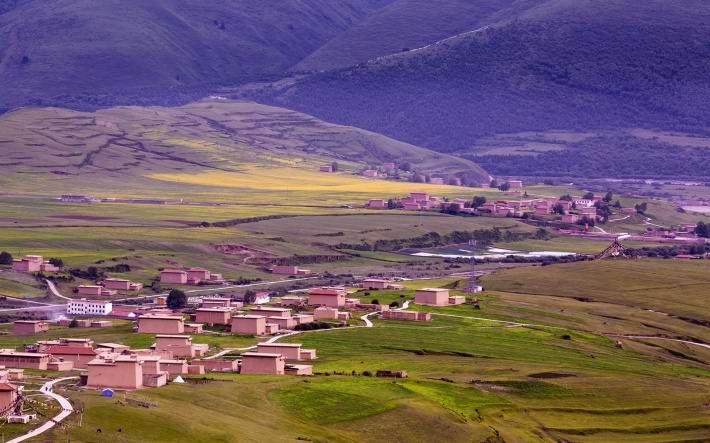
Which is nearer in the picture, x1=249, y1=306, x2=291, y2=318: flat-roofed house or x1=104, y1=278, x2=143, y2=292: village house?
x1=249, y1=306, x2=291, y2=318: flat-roofed house

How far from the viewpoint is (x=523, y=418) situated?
65.5 metres

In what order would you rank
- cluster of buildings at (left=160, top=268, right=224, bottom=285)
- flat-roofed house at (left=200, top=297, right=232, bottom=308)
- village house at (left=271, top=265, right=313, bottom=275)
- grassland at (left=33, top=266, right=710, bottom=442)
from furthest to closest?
1. village house at (left=271, top=265, right=313, bottom=275)
2. cluster of buildings at (left=160, top=268, right=224, bottom=285)
3. flat-roofed house at (left=200, top=297, right=232, bottom=308)
4. grassland at (left=33, top=266, right=710, bottom=442)

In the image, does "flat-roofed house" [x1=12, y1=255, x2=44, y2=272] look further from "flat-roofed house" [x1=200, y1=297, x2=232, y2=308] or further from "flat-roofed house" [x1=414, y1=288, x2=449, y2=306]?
"flat-roofed house" [x1=414, y1=288, x2=449, y2=306]

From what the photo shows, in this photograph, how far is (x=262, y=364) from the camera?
66.8 meters

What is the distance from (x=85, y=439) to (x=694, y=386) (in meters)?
30.6

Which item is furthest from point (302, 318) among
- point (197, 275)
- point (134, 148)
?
point (134, 148)

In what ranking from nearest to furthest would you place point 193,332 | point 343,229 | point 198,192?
1. point 193,332
2. point 343,229
3. point 198,192

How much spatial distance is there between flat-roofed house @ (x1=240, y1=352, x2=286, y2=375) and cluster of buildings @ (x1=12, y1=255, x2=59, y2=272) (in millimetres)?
32505

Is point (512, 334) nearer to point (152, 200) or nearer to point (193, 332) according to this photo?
point (193, 332)

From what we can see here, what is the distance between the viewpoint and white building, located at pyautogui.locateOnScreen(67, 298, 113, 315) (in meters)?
86.3

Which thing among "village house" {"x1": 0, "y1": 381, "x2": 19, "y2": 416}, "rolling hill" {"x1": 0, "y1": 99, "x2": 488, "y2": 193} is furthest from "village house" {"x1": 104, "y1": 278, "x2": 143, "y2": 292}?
"rolling hill" {"x1": 0, "y1": 99, "x2": 488, "y2": 193}

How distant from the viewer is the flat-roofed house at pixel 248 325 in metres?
77.2

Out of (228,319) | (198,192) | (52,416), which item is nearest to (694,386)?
(228,319)

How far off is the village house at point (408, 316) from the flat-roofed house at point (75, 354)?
21.2 m
